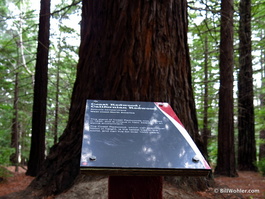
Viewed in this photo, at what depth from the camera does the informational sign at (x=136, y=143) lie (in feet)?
6.08

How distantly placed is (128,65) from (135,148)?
160 centimetres

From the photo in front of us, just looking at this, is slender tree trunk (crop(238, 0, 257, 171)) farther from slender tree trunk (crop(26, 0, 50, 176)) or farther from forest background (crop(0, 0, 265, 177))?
slender tree trunk (crop(26, 0, 50, 176))

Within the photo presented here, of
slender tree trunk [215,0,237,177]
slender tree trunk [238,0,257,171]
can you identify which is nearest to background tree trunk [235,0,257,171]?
slender tree trunk [238,0,257,171]

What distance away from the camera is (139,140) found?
204 centimetres

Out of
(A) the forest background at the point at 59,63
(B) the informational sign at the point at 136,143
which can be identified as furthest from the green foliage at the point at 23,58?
(B) the informational sign at the point at 136,143

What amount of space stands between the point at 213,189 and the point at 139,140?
2036mm

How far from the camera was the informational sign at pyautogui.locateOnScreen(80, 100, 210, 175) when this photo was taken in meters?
1.85

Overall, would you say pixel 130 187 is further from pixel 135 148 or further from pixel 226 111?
pixel 226 111

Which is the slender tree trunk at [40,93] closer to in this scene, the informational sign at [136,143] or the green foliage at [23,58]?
the green foliage at [23,58]

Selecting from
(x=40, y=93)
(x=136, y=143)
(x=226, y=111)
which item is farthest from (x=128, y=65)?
(x=40, y=93)

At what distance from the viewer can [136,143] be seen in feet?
6.60

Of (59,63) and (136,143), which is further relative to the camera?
(59,63)

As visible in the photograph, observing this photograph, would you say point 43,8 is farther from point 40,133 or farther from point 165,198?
point 165,198

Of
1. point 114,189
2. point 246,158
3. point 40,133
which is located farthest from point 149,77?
point 246,158
